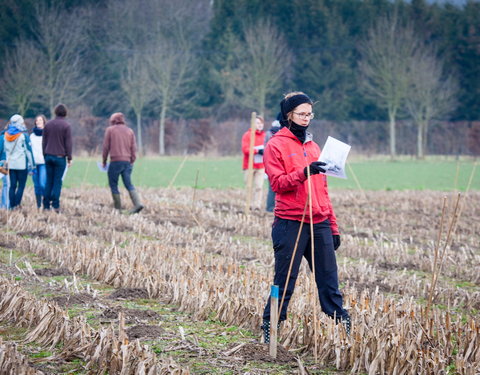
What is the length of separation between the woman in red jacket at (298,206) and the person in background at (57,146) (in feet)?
25.1

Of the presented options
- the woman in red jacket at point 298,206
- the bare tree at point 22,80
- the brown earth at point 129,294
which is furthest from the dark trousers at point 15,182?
the bare tree at point 22,80

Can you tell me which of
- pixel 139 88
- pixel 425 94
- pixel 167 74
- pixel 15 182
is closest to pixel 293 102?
pixel 15 182

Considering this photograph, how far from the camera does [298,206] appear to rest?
500cm

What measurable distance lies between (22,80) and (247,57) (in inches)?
668

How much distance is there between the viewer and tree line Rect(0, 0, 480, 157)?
43.6 meters

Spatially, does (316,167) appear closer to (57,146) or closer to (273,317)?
(273,317)

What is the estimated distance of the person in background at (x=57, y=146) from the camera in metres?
12.0

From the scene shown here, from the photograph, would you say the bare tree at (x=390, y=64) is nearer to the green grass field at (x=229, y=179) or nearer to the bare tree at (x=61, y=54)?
the green grass field at (x=229, y=179)

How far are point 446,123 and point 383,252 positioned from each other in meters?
42.2

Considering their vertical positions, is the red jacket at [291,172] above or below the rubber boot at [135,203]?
above

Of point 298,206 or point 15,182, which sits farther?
point 15,182

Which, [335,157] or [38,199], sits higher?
[335,157]

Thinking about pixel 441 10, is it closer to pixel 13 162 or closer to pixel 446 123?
pixel 446 123

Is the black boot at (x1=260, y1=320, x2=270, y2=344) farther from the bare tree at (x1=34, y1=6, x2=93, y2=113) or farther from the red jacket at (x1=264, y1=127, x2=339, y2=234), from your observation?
the bare tree at (x1=34, y1=6, x2=93, y2=113)
